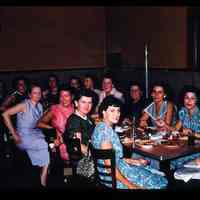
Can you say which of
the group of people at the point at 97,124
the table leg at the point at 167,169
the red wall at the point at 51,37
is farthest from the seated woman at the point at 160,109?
the red wall at the point at 51,37

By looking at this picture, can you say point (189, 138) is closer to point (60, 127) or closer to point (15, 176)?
point (60, 127)

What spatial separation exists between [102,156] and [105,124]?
335 millimetres

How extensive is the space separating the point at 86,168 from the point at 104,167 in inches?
13.4

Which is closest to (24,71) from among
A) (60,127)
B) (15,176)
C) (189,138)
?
(15,176)

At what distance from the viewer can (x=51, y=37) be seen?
7.95 metres

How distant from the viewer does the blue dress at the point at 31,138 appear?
4.15 m

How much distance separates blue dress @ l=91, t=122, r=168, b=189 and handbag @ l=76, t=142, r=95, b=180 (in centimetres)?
25

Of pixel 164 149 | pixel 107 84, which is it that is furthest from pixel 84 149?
pixel 107 84

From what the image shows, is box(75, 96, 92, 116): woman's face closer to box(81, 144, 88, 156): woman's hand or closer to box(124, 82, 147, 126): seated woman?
box(81, 144, 88, 156): woman's hand

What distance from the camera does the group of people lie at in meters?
3.02

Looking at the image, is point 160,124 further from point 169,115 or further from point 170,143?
point 170,143

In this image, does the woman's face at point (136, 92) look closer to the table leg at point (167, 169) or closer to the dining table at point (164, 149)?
the dining table at point (164, 149)

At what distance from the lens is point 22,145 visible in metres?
4.20

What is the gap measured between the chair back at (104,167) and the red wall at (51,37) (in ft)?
16.3
